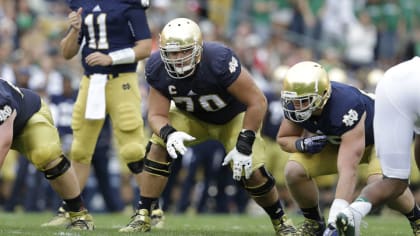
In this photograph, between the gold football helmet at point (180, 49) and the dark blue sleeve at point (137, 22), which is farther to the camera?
the dark blue sleeve at point (137, 22)

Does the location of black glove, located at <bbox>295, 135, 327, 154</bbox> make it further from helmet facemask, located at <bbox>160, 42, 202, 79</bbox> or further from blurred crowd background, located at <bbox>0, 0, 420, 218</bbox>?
blurred crowd background, located at <bbox>0, 0, 420, 218</bbox>

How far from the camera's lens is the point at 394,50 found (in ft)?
53.0

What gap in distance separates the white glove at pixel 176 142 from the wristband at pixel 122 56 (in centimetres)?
165

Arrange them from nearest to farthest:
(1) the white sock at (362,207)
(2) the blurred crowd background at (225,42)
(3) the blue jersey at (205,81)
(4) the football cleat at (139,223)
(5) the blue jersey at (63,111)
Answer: (1) the white sock at (362,207)
(3) the blue jersey at (205,81)
(4) the football cleat at (139,223)
(5) the blue jersey at (63,111)
(2) the blurred crowd background at (225,42)

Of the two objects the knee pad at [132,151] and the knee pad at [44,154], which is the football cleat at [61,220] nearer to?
the knee pad at [132,151]

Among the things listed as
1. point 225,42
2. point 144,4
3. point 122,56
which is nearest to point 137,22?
point 144,4

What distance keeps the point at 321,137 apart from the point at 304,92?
0.38m

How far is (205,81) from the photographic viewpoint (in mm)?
6617

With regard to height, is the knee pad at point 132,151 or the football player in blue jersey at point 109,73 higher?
the football player in blue jersey at point 109,73

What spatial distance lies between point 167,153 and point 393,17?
10.4m

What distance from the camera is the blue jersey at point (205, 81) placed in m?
6.57

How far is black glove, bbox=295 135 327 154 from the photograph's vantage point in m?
6.48

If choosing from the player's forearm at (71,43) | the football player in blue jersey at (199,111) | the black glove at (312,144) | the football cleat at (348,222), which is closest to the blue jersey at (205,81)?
the football player in blue jersey at (199,111)

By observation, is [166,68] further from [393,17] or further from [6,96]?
[393,17]
